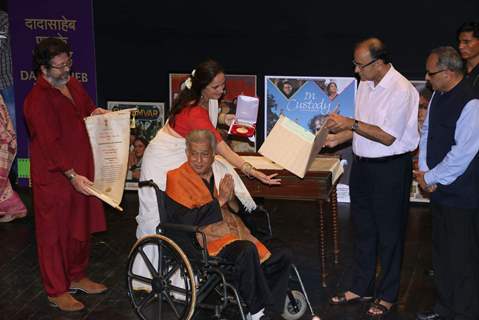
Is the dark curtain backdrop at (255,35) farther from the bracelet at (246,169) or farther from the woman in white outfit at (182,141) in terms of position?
the bracelet at (246,169)

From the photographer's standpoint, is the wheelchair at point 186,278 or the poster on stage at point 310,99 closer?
the wheelchair at point 186,278

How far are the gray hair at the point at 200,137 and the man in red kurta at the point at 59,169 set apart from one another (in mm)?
716

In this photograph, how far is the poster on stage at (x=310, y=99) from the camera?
7309 mm

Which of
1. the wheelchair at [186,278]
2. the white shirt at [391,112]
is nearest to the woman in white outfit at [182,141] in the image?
the wheelchair at [186,278]

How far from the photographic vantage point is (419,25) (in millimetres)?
7012

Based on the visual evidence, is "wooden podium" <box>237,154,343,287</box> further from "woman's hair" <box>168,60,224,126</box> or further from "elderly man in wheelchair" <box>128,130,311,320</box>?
"woman's hair" <box>168,60,224,126</box>

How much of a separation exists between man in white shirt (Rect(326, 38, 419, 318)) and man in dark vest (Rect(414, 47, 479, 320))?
0.16 m

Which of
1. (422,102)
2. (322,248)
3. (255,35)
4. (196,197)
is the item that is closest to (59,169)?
(196,197)

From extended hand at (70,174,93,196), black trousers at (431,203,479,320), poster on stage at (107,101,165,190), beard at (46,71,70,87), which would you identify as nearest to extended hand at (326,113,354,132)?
black trousers at (431,203,479,320)

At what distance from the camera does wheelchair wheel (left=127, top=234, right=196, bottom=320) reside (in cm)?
453

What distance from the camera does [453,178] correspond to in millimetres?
4590

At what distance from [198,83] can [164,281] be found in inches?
48.6

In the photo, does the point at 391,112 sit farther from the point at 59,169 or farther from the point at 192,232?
the point at 59,169

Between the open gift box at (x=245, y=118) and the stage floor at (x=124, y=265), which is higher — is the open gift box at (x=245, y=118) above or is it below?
above
